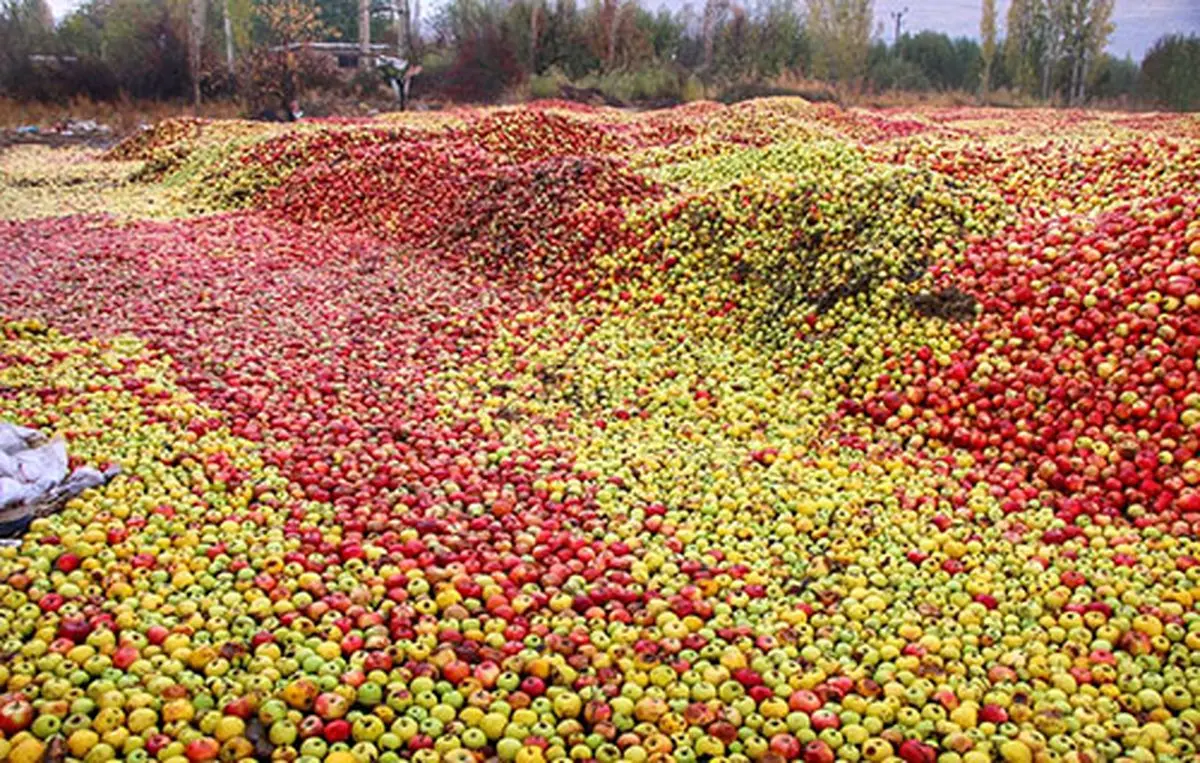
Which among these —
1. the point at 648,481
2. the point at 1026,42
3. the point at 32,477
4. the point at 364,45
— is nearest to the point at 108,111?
the point at 364,45

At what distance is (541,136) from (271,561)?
12.7 metres

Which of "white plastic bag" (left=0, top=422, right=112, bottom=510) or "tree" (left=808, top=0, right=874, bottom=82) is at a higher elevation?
"tree" (left=808, top=0, right=874, bottom=82)

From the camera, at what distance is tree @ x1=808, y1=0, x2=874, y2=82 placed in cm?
3247

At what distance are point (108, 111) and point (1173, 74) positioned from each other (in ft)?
124

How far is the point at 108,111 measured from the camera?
85.9ft

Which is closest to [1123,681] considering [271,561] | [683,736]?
[683,736]

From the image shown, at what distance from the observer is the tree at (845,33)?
107ft

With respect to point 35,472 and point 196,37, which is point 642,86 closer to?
point 196,37

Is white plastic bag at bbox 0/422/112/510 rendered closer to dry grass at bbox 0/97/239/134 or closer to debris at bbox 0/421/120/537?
debris at bbox 0/421/120/537

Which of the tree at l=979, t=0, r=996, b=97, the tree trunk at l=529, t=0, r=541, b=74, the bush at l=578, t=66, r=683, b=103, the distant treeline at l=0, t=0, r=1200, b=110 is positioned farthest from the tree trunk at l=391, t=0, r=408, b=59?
the tree at l=979, t=0, r=996, b=97

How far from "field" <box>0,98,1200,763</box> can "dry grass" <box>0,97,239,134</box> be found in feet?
62.1

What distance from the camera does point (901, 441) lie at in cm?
545

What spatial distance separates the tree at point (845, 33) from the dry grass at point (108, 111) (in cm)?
2170

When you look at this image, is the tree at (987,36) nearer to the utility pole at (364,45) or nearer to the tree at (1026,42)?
the tree at (1026,42)
